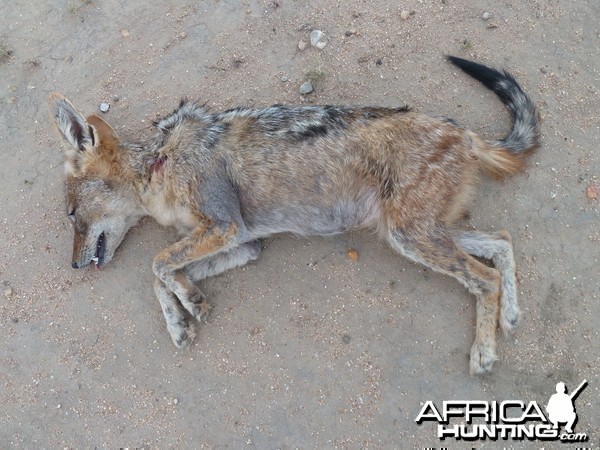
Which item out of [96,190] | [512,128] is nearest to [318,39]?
[512,128]

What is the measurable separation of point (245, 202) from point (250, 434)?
2320 mm

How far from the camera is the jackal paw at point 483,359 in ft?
15.4

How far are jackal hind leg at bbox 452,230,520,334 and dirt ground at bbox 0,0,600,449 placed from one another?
17cm

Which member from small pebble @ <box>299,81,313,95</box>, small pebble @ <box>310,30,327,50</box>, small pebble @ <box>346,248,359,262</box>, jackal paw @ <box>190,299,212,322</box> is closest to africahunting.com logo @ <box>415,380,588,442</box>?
small pebble @ <box>346,248,359,262</box>

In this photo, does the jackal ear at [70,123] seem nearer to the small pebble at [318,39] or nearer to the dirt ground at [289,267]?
the dirt ground at [289,267]

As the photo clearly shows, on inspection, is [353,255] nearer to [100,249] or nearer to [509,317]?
[509,317]

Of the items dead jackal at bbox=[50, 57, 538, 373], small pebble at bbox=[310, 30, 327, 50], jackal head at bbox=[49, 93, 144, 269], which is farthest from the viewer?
small pebble at bbox=[310, 30, 327, 50]

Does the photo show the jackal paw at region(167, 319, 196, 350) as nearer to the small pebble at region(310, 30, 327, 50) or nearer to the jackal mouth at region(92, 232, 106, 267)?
the jackal mouth at region(92, 232, 106, 267)

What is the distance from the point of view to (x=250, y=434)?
485cm

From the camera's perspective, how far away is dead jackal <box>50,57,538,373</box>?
4738mm

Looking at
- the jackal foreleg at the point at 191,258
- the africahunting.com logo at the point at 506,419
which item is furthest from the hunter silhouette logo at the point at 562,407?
the jackal foreleg at the point at 191,258

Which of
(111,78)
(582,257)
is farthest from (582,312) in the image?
(111,78)

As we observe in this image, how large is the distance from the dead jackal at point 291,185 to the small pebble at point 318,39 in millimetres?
1289

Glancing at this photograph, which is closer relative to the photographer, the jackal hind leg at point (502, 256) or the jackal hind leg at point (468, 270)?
the jackal hind leg at point (468, 270)
